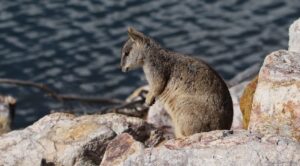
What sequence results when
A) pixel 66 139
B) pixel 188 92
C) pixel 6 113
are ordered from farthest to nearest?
pixel 6 113 < pixel 188 92 < pixel 66 139

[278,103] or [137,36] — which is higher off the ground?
[137,36]

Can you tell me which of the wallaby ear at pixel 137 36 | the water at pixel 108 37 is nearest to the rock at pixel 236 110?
the wallaby ear at pixel 137 36

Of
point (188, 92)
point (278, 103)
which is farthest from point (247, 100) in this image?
point (278, 103)

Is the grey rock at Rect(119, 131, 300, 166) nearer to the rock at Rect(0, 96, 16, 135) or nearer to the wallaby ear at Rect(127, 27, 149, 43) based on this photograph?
the wallaby ear at Rect(127, 27, 149, 43)

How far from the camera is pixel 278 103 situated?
8.56m

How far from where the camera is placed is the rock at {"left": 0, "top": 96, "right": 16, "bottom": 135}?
13.6 m

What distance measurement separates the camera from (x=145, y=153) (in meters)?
7.82

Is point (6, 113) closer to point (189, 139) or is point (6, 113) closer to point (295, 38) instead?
point (295, 38)

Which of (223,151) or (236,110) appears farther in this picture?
(236,110)

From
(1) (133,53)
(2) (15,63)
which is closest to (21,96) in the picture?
(2) (15,63)

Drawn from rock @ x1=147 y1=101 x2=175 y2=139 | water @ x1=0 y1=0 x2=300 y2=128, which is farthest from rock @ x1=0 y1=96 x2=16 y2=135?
water @ x1=0 y1=0 x2=300 y2=128

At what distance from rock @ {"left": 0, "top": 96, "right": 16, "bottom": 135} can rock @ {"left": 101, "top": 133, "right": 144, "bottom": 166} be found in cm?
494

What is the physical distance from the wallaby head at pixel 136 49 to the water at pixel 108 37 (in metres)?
9.21

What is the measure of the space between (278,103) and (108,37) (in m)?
14.4
